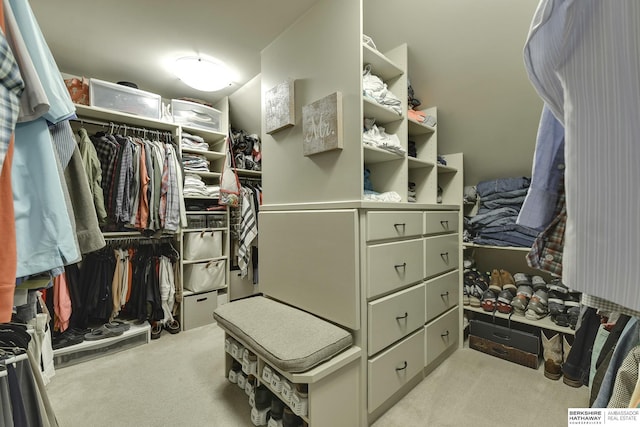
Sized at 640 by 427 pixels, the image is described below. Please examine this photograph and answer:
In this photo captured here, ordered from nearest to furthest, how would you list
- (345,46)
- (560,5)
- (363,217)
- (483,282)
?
(560,5)
(363,217)
(345,46)
(483,282)

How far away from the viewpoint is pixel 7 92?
552mm

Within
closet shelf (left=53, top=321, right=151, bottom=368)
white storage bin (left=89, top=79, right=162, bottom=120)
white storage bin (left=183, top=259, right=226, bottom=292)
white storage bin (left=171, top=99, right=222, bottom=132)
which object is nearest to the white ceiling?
white storage bin (left=89, top=79, right=162, bottom=120)

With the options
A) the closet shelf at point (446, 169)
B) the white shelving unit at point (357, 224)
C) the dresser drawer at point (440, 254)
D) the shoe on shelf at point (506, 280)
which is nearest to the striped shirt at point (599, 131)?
the white shelving unit at point (357, 224)

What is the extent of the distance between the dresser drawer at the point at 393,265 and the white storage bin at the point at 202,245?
1.79 meters

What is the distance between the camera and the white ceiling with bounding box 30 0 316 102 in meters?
1.49

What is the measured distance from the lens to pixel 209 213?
2570mm

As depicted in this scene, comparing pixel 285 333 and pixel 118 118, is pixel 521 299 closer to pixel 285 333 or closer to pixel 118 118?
pixel 285 333

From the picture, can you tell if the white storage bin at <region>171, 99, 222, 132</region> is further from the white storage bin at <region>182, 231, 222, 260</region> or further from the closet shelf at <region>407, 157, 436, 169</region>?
the closet shelf at <region>407, 157, 436, 169</region>

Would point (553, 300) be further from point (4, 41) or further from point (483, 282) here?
point (4, 41)

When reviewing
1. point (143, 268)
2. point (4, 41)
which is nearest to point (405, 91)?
point (4, 41)

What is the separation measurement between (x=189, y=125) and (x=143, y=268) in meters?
1.33

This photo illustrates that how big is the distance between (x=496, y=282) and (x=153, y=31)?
3078 mm

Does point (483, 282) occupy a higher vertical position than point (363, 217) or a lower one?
lower

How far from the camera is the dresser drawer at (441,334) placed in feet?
5.48
